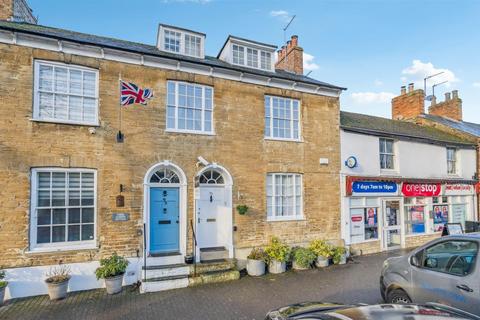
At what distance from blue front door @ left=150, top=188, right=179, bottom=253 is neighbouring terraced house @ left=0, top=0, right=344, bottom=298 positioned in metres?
0.03

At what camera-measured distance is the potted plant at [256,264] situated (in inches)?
380

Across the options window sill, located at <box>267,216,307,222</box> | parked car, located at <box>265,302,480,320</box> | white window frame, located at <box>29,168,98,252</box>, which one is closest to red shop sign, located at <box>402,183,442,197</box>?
window sill, located at <box>267,216,307,222</box>

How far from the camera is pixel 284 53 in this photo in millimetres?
16141

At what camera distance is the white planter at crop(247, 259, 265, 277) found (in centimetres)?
964

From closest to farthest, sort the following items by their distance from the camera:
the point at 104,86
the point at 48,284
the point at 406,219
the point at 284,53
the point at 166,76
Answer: the point at 48,284 < the point at 104,86 < the point at 166,76 < the point at 406,219 < the point at 284,53

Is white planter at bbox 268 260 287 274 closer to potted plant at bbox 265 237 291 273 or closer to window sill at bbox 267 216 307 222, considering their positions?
potted plant at bbox 265 237 291 273

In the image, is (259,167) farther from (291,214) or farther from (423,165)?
(423,165)

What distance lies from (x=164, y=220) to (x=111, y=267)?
7.17 feet

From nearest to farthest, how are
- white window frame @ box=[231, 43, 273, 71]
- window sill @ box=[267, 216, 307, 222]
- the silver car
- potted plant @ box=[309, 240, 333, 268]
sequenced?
the silver car
potted plant @ box=[309, 240, 333, 268]
window sill @ box=[267, 216, 307, 222]
white window frame @ box=[231, 43, 273, 71]

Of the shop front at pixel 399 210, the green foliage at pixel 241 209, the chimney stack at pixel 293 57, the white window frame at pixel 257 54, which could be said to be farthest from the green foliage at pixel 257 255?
the chimney stack at pixel 293 57

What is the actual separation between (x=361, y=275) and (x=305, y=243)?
2.53m

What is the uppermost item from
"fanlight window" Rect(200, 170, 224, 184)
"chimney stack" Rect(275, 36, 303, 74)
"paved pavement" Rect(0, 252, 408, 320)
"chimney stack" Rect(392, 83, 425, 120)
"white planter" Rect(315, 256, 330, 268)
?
"chimney stack" Rect(275, 36, 303, 74)

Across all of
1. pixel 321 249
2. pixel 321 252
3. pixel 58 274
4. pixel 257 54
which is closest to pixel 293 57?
pixel 257 54

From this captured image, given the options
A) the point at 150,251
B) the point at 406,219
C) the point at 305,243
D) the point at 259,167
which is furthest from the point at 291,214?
the point at 406,219
